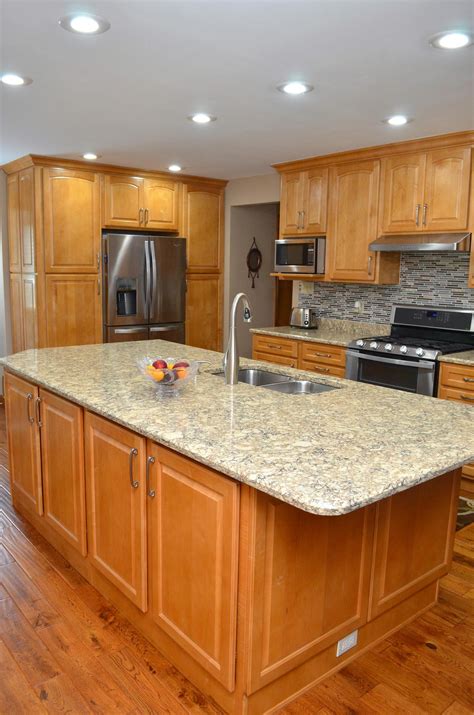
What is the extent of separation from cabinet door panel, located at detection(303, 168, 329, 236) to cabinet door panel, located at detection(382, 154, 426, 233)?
593mm

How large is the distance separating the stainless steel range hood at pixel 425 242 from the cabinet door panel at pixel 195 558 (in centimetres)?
279

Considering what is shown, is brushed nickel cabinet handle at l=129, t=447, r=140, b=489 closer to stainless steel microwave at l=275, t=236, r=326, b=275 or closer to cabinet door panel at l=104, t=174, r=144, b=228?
stainless steel microwave at l=275, t=236, r=326, b=275

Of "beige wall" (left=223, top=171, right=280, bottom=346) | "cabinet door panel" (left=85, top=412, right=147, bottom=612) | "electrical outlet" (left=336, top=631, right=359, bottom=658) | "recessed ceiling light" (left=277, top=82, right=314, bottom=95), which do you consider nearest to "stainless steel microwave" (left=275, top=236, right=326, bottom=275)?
"beige wall" (left=223, top=171, right=280, bottom=346)

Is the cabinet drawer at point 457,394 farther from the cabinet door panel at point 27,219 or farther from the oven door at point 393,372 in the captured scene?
the cabinet door panel at point 27,219

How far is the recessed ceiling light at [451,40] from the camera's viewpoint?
7.43 ft

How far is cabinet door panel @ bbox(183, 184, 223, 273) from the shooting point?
5.96m

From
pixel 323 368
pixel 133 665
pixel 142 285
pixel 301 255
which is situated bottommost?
pixel 133 665

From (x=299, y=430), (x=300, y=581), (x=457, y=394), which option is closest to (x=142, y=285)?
(x=457, y=394)

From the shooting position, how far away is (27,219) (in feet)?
16.7

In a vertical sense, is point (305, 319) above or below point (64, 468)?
above

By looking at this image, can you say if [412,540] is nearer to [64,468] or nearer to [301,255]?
[64,468]

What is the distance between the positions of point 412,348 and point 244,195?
285cm

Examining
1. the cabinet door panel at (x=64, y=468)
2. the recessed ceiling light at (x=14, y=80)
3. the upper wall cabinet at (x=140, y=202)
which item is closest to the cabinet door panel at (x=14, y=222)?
the upper wall cabinet at (x=140, y=202)

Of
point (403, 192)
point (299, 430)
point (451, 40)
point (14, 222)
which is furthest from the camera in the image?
point (14, 222)
